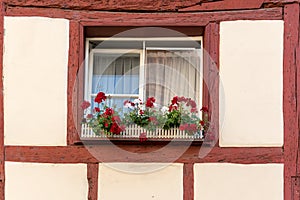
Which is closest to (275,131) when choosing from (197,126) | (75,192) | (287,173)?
(287,173)

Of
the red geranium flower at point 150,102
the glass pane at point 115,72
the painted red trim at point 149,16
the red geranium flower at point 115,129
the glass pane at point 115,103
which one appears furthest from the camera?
the glass pane at point 115,72

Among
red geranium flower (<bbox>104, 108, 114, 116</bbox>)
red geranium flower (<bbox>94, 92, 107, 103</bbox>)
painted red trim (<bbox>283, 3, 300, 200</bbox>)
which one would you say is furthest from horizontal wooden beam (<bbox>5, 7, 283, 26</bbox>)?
red geranium flower (<bbox>104, 108, 114, 116</bbox>)

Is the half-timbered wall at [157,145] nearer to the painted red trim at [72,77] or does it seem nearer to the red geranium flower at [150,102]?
the painted red trim at [72,77]

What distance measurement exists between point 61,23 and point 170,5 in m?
1.00

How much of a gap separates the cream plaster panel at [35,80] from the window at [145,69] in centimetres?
30

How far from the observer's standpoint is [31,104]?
4.69m

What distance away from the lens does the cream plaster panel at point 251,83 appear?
15.1ft

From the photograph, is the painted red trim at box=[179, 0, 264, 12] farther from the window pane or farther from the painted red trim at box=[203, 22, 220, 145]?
the window pane

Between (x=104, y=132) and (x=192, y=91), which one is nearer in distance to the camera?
(x=104, y=132)

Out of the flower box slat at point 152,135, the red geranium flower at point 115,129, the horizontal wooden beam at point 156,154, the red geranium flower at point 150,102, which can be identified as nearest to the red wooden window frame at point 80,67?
the horizontal wooden beam at point 156,154

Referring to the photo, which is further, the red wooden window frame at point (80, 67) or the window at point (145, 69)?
the window at point (145, 69)

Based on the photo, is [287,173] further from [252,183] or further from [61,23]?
[61,23]

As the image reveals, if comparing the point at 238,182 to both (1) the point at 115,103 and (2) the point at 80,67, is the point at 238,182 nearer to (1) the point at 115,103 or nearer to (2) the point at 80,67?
(1) the point at 115,103

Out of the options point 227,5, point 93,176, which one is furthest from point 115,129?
point 227,5
